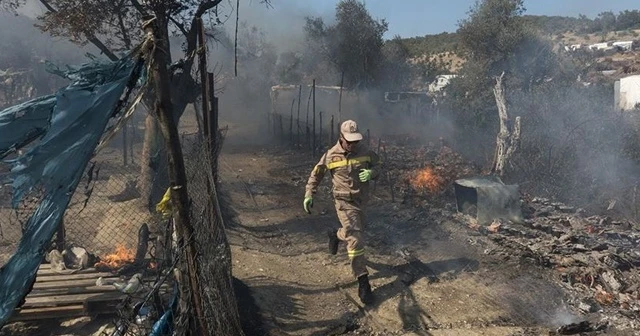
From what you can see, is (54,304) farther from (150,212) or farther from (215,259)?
(150,212)

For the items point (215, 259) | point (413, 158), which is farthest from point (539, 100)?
point (215, 259)

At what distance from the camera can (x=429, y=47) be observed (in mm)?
58188

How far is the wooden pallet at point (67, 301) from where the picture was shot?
5.01 m

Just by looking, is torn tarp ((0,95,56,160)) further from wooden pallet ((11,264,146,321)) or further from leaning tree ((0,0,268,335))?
wooden pallet ((11,264,146,321))

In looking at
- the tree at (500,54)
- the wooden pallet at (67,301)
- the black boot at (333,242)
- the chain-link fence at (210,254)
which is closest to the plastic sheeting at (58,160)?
the chain-link fence at (210,254)

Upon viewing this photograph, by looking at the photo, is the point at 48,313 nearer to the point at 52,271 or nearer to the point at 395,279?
the point at 52,271

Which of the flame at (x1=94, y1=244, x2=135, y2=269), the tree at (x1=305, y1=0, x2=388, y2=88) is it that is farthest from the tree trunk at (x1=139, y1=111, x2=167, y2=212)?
the tree at (x1=305, y1=0, x2=388, y2=88)

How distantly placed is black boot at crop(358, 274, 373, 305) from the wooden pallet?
2.56 m

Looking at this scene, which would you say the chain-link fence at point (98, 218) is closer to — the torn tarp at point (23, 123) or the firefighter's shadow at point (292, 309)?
the firefighter's shadow at point (292, 309)

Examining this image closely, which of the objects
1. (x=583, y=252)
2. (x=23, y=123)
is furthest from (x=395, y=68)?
(x=23, y=123)

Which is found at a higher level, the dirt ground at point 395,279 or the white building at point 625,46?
the white building at point 625,46

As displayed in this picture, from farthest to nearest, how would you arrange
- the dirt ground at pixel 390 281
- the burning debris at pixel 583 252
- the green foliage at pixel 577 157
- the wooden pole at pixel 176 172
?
the green foliage at pixel 577 157 < the burning debris at pixel 583 252 < the dirt ground at pixel 390 281 < the wooden pole at pixel 176 172

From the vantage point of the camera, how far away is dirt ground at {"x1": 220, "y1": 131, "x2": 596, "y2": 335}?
541 cm

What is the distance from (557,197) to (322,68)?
81.6 ft
